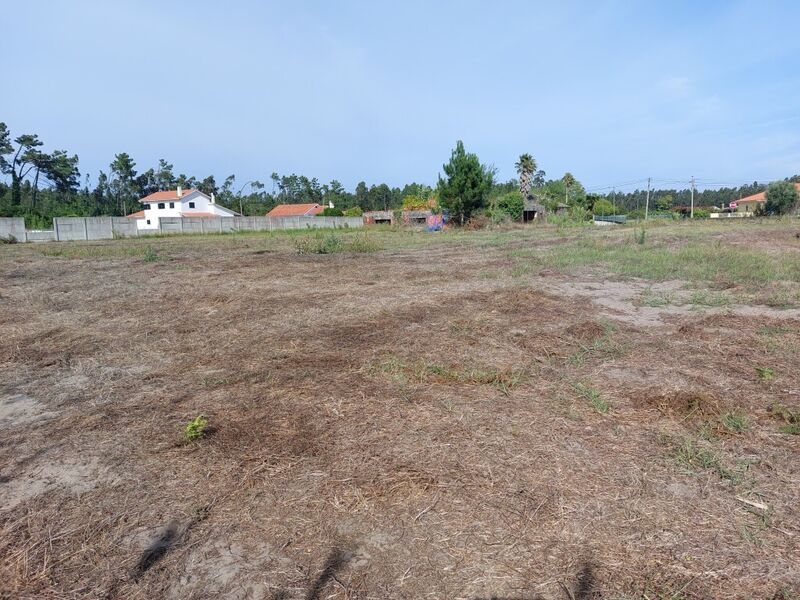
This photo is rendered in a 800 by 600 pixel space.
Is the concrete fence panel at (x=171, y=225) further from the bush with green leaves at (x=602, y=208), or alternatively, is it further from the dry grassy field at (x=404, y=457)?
the bush with green leaves at (x=602, y=208)

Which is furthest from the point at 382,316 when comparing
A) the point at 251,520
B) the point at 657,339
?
the point at 251,520

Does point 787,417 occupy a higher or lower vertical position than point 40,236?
lower

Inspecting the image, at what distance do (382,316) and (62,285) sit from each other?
23.2 ft

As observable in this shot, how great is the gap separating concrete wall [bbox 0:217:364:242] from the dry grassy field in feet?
106

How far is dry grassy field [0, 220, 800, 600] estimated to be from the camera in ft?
5.85

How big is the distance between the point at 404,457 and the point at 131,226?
39.3 meters

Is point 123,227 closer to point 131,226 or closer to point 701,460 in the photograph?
point 131,226

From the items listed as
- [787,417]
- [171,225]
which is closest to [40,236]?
[171,225]

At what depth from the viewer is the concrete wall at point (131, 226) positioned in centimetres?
3183

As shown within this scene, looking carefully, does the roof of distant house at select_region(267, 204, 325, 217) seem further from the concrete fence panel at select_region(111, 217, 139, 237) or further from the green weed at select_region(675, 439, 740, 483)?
the green weed at select_region(675, 439, 740, 483)

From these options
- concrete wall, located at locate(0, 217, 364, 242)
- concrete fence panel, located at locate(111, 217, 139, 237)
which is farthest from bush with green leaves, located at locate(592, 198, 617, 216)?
concrete fence panel, located at locate(111, 217, 139, 237)

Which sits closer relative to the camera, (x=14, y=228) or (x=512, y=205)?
(x=14, y=228)

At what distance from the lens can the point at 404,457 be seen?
2.57 m

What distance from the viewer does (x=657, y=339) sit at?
4910mm
